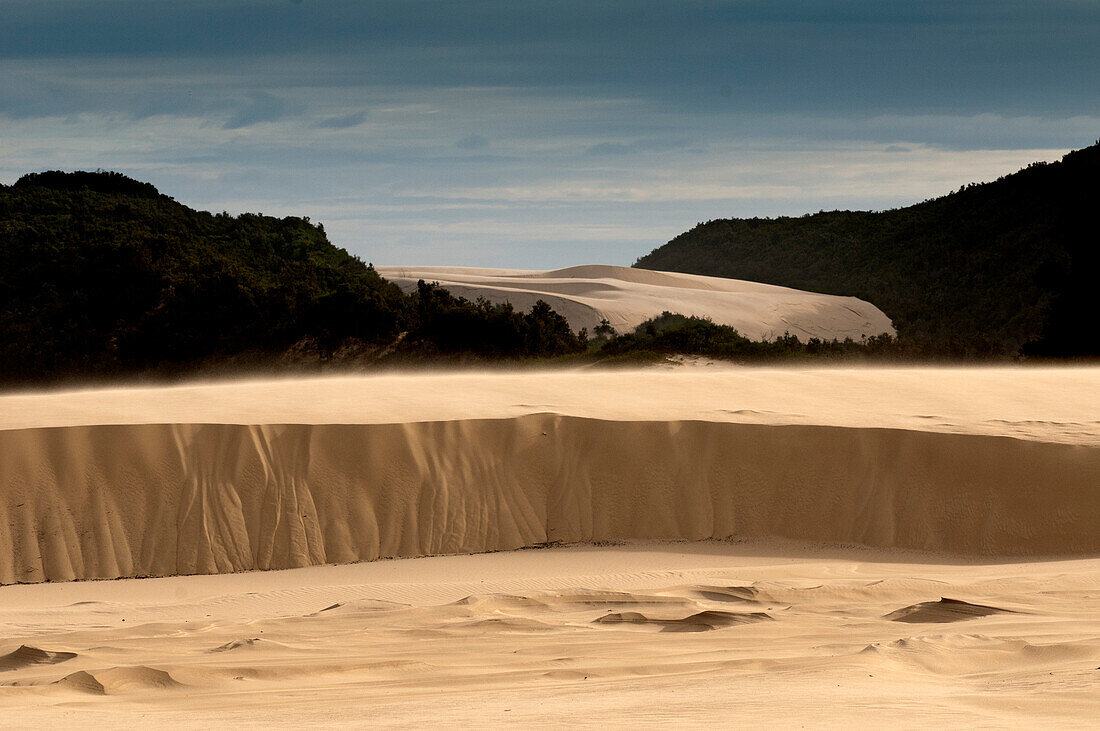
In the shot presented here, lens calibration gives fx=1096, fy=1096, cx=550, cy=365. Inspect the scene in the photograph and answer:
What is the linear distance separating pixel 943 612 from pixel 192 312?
23828 millimetres

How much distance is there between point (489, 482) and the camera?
1014 centimetres

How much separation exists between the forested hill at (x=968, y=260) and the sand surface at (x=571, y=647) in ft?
58.4

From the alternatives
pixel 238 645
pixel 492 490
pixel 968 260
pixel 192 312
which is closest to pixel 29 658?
pixel 238 645

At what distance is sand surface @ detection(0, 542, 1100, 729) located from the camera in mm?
4086

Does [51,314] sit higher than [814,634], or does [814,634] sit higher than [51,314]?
[51,314]

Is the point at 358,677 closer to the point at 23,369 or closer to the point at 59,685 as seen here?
the point at 59,685

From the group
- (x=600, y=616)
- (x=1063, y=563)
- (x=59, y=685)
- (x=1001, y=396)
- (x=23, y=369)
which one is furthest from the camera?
(x=23, y=369)

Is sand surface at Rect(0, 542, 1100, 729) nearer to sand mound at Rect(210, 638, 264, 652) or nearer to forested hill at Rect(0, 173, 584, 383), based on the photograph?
sand mound at Rect(210, 638, 264, 652)

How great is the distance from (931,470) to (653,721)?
6.87 m

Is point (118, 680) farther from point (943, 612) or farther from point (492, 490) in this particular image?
point (492, 490)

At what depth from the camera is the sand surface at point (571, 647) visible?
4.09m

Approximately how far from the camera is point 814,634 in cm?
580

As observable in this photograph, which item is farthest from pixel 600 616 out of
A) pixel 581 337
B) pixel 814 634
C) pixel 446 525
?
pixel 581 337

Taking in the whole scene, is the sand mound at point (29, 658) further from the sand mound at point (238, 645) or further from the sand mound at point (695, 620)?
the sand mound at point (695, 620)
